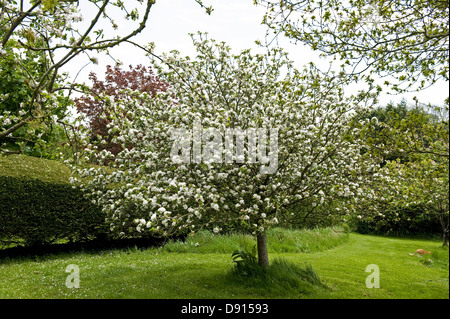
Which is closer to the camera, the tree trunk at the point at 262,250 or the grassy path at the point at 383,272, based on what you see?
the grassy path at the point at 383,272

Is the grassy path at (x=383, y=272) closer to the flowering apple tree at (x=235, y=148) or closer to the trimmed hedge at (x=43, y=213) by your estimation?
the flowering apple tree at (x=235, y=148)

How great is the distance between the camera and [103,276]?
7.90m

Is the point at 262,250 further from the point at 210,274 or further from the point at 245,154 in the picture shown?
the point at 245,154

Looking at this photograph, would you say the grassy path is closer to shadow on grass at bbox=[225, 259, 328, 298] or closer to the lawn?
the lawn

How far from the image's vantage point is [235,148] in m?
6.01

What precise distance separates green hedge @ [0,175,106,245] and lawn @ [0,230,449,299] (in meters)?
0.74

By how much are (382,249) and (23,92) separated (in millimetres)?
14407

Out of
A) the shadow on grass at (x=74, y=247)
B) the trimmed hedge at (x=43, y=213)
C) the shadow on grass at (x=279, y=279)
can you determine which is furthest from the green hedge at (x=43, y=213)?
the shadow on grass at (x=279, y=279)

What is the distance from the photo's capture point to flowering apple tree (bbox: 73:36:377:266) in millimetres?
5938

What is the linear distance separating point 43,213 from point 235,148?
767 centimetres

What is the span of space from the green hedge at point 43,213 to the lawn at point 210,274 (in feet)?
Result: 2.42

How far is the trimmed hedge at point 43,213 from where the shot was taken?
10.3 meters

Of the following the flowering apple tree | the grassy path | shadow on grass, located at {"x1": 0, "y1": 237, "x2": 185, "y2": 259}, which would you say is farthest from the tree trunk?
shadow on grass, located at {"x1": 0, "y1": 237, "x2": 185, "y2": 259}

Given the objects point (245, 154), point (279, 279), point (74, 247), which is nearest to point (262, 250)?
point (279, 279)
